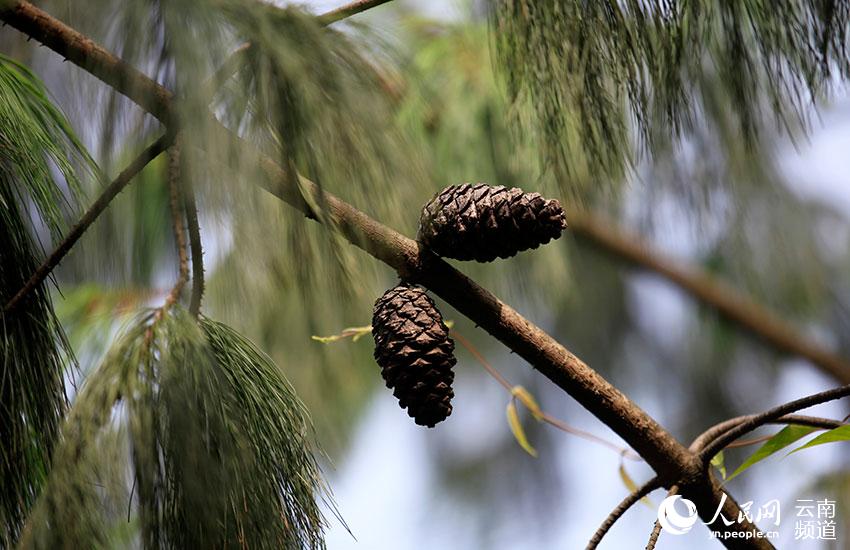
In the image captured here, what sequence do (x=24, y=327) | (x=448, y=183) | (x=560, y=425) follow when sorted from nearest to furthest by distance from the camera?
(x=24, y=327), (x=560, y=425), (x=448, y=183)

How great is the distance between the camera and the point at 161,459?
58cm

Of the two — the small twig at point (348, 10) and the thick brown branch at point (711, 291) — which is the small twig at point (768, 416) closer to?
the small twig at point (348, 10)

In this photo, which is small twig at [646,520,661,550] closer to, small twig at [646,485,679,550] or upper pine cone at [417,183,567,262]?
small twig at [646,485,679,550]

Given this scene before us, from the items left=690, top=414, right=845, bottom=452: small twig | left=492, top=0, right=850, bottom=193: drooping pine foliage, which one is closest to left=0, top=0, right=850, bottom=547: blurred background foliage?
left=492, top=0, right=850, bottom=193: drooping pine foliage

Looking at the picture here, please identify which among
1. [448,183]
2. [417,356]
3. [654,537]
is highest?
[448,183]

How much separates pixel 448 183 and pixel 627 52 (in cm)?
81

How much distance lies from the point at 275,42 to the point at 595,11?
24cm

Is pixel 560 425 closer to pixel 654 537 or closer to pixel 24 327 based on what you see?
pixel 654 537

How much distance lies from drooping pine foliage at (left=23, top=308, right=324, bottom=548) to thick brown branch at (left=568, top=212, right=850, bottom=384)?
5.21ft

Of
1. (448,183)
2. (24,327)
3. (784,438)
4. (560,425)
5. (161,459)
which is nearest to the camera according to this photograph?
(161,459)

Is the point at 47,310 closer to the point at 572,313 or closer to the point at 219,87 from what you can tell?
the point at 219,87

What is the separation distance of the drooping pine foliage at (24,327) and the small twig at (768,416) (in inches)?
17.8

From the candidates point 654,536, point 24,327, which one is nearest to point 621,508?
point 654,536

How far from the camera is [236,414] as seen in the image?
1.98 ft
